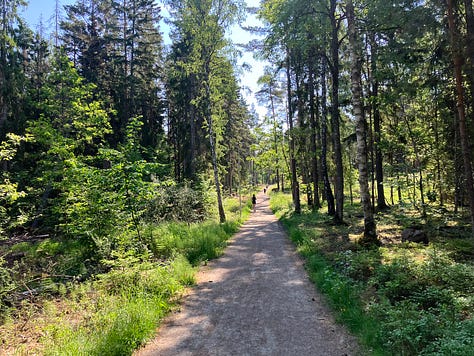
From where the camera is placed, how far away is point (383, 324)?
4.09 meters

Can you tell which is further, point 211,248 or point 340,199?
point 340,199

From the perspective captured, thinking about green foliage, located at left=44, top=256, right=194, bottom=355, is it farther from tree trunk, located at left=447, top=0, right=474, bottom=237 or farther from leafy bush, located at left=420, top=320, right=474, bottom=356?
tree trunk, located at left=447, top=0, right=474, bottom=237

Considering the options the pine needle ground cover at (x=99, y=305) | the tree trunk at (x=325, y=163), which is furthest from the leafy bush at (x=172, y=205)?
the tree trunk at (x=325, y=163)

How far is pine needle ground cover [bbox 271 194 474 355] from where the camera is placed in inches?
142

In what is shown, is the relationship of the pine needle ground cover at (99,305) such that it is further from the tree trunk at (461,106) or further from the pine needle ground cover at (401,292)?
the tree trunk at (461,106)

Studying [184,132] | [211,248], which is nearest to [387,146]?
[211,248]

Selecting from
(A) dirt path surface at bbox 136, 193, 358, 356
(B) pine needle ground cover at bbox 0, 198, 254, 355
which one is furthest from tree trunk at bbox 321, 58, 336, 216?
(B) pine needle ground cover at bbox 0, 198, 254, 355

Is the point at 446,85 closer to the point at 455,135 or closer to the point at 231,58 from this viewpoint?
the point at 455,135

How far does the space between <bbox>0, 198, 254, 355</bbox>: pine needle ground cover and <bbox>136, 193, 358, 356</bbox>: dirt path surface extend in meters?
0.42

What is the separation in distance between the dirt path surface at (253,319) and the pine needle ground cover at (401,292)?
38cm

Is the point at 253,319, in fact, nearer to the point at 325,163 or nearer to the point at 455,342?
the point at 455,342

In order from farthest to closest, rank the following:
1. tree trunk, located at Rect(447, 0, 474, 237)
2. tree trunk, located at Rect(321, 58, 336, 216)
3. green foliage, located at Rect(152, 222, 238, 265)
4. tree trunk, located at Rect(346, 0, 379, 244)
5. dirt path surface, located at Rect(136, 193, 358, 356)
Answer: tree trunk, located at Rect(321, 58, 336, 216), green foliage, located at Rect(152, 222, 238, 265), tree trunk, located at Rect(346, 0, 379, 244), tree trunk, located at Rect(447, 0, 474, 237), dirt path surface, located at Rect(136, 193, 358, 356)

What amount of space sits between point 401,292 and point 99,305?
18.3 feet

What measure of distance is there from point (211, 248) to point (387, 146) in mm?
10526
